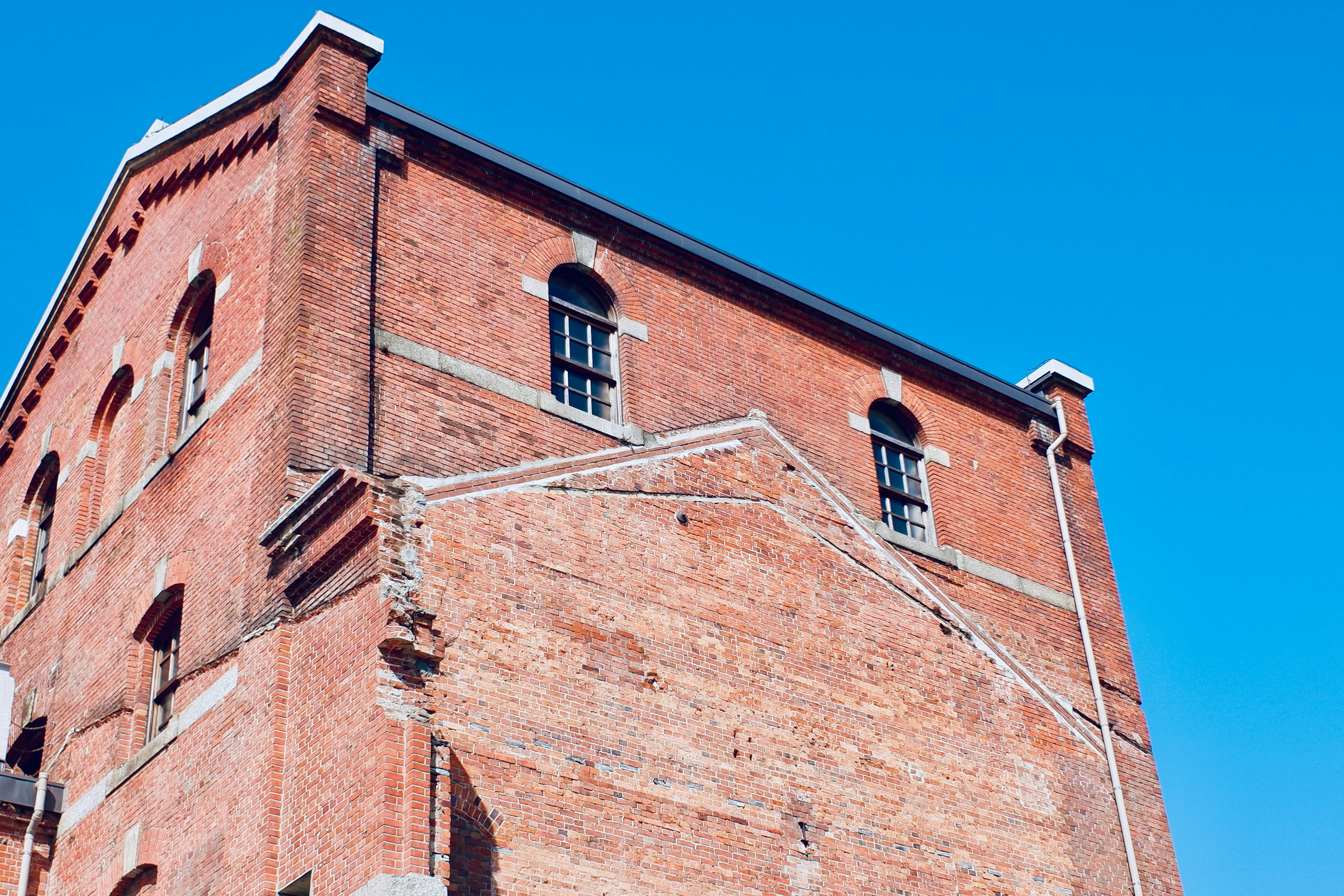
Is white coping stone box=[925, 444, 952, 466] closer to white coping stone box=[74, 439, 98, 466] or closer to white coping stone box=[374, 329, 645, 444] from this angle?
white coping stone box=[374, 329, 645, 444]

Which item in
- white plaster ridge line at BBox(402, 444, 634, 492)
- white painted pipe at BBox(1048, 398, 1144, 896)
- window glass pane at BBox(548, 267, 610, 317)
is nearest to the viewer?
white plaster ridge line at BBox(402, 444, 634, 492)

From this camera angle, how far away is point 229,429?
53.2ft

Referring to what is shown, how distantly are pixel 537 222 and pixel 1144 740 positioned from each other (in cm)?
923

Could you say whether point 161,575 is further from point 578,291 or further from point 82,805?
point 578,291

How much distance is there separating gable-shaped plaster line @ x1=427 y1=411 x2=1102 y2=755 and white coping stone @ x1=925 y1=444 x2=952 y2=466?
2082 millimetres

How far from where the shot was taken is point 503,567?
14703 mm

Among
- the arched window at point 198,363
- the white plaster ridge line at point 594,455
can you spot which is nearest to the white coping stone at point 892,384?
the white plaster ridge line at point 594,455

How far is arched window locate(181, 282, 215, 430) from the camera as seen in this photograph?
58.3 feet

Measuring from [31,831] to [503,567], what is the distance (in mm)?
5689

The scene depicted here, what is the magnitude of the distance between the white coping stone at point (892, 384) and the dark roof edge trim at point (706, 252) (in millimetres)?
356

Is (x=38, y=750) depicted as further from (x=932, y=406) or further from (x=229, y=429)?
(x=932, y=406)

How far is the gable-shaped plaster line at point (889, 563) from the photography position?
17812 millimetres

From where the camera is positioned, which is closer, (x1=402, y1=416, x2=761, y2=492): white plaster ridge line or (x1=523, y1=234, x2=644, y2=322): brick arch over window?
(x1=402, y1=416, x2=761, y2=492): white plaster ridge line

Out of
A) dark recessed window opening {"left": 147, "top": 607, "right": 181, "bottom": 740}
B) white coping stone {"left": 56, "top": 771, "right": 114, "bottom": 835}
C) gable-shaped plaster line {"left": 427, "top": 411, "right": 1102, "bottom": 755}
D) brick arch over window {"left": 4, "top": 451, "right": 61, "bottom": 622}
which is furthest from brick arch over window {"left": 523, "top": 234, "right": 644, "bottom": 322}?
brick arch over window {"left": 4, "top": 451, "right": 61, "bottom": 622}
